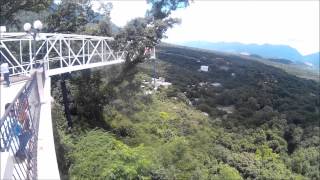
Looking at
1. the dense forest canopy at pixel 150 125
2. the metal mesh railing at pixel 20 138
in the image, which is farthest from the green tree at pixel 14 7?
the metal mesh railing at pixel 20 138

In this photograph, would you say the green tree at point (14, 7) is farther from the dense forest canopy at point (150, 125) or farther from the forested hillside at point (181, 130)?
the forested hillside at point (181, 130)

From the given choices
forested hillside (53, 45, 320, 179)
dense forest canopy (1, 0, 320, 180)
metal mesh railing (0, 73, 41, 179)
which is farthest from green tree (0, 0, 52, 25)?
metal mesh railing (0, 73, 41, 179)

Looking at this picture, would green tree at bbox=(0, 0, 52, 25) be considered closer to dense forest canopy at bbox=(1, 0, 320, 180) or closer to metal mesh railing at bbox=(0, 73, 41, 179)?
dense forest canopy at bbox=(1, 0, 320, 180)

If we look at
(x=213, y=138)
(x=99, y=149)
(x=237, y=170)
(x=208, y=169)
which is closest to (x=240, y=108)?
(x=213, y=138)

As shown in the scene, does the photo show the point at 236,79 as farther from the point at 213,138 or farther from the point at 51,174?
the point at 51,174

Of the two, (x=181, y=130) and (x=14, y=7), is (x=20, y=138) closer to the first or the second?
(x=14, y=7)

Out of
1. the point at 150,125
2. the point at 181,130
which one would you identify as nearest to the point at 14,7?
the point at 150,125
